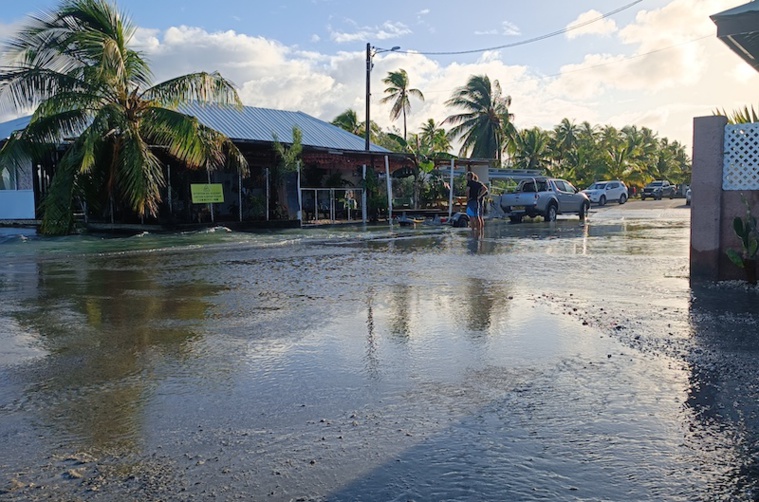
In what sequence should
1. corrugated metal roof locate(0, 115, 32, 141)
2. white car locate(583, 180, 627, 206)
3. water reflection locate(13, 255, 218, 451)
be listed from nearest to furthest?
1. water reflection locate(13, 255, 218, 451)
2. corrugated metal roof locate(0, 115, 32, 141)
3. white car locate(583, 180, 627, 206)

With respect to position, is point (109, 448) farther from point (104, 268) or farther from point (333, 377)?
point (104, 268)

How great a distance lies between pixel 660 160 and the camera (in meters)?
71.0

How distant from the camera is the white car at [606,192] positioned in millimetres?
46844

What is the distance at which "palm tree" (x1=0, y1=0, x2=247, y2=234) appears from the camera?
17.4 metres

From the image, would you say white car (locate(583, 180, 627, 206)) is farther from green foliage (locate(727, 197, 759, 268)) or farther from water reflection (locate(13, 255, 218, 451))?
water reflection (locate(13, 255, 218, 451))

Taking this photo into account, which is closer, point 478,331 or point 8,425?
point 8,425

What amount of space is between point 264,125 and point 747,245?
2100 cm

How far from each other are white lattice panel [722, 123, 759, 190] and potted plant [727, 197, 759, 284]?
341 mm

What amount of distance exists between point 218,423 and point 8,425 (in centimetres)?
122

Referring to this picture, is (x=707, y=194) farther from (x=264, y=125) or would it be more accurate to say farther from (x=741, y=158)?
(x=264, y=125)

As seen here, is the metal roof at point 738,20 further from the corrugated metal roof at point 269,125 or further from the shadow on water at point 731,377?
the corrugated metal roof at point 269,125

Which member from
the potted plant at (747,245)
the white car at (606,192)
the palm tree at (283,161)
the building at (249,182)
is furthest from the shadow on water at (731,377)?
the white car at (606,192)

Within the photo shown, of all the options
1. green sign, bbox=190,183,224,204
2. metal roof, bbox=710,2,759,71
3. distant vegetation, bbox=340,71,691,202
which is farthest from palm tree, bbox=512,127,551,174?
metal roof, bbox=710,2,759,71

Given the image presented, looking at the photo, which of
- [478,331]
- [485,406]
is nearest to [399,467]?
[485,406]
